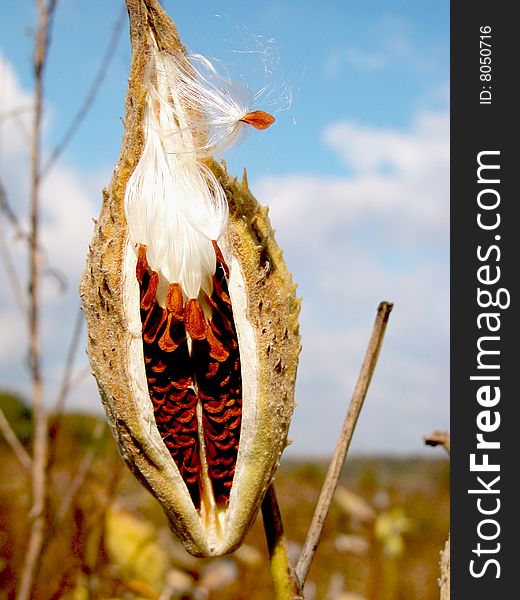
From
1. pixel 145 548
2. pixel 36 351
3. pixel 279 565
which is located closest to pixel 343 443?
pixel 279 565

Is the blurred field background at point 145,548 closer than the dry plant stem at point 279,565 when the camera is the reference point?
No

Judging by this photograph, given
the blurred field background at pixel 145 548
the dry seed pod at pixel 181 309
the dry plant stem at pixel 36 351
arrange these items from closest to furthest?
the dry seed pod at pixel 181 309
the blurred field background at pixel 145 548
the dry plant stem at pixel 36 351

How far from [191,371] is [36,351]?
42.8 inches

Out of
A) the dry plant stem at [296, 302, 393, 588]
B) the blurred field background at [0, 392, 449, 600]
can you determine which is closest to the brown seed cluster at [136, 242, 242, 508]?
the dry plant stem at [296, 302, 393, 588]

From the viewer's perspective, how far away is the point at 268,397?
73 cm

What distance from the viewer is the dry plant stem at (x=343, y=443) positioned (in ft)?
2.60

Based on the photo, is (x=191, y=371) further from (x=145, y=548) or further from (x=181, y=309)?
(x=145, y=548)

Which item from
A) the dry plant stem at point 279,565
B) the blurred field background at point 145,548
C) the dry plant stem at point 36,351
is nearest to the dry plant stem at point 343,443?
the dry plant stem at point 279,565

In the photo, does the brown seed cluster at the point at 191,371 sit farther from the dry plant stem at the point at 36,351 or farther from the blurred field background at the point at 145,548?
the dry plant stem at the point at 36,351

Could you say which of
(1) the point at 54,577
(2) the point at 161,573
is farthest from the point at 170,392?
(1) the point at 54,577

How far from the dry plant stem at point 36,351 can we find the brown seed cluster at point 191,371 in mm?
981

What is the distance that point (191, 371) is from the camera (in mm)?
763

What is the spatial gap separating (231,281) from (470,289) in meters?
0.68

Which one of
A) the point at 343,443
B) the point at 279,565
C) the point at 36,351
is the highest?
the point at 36,351
